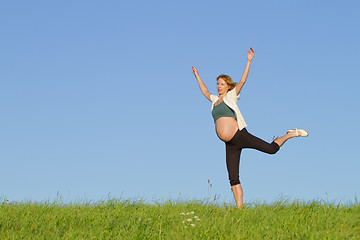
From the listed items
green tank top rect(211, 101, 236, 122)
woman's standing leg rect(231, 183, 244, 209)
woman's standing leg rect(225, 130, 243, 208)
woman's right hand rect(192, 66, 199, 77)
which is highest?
woman's right hand rect(192, 66, 199, 77)

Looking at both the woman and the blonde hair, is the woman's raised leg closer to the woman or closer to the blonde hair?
the woman

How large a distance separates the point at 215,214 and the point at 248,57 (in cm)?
350

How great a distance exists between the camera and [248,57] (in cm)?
905

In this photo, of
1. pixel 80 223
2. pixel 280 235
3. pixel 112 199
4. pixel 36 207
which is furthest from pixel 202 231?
pixel 36 207

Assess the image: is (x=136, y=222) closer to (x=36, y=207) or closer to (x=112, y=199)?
(x=112, y=199)

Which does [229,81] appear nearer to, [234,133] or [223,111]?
[223,111]

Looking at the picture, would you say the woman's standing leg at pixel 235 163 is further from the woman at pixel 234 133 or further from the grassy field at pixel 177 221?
the grassy field at pixel 177 221

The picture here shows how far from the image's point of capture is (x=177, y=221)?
7.36m

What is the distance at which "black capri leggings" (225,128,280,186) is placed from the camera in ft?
29.3

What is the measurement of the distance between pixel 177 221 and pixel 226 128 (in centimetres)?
247

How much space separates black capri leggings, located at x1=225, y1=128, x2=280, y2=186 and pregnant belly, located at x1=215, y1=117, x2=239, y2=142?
0.35ft

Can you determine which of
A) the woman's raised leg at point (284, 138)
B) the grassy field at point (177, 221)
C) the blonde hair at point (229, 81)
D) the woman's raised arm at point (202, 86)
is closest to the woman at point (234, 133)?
the blonde hair at point (229, 81)

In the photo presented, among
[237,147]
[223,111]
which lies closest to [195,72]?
[223,111]

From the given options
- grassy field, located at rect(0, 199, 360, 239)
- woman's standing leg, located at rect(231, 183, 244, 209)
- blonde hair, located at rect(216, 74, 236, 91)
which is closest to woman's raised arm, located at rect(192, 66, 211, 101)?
blonde hair, located at rect(216, 74, 236, 91)
